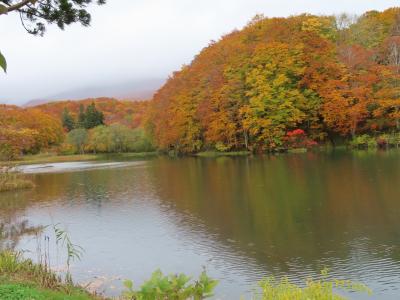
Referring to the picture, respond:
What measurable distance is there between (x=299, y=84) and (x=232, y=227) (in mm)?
28291

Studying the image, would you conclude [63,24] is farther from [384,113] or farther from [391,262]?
[384,113]

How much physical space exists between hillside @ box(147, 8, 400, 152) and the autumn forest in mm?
84

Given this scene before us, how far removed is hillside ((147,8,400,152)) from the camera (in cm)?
3441

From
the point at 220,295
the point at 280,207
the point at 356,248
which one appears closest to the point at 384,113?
the point at 280,207

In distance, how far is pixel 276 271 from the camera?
7.23 m

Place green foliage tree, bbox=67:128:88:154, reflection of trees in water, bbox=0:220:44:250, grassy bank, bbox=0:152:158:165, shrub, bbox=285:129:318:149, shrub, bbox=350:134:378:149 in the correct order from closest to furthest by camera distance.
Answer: reflection of trees in water, bbox=0:220:44:250 < shrub, bbox=350:134:378:149 < shrub, bbox=285:129:318:149 < grassy bank, bbox=0:152:158:165 < green foliage tree, bbox=67:128:88:154

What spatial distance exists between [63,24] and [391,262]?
6.26 meters

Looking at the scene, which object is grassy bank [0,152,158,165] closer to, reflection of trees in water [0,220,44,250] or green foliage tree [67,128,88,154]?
green foliage tree [67,128,88,154]

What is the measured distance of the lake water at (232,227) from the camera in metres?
7.40

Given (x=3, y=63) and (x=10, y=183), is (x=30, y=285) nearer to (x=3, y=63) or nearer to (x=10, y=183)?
(x=3, y=63)

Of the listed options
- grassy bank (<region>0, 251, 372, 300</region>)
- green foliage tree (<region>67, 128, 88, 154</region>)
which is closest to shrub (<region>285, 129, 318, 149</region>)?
grassy bank (<region>0, 251, 372, 300</region>)

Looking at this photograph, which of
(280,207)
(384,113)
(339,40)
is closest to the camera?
(280,207)

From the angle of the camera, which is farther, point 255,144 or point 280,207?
point 255,144

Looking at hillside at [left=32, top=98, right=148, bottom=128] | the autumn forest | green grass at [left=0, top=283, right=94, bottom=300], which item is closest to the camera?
green grass at [left=0, top=283, right=94, bottom=300]
